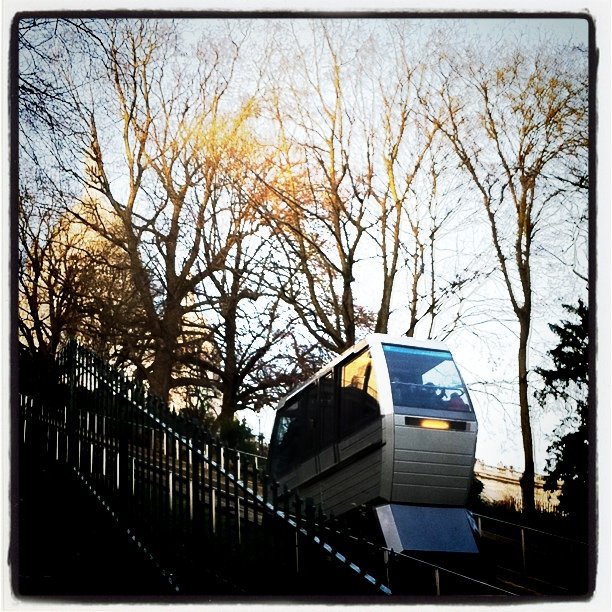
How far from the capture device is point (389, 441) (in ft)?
22.9

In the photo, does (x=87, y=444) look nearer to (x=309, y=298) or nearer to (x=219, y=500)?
(x=219, y=500)

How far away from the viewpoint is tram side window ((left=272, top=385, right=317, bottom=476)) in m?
7.32

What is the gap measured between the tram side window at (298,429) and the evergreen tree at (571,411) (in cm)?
183

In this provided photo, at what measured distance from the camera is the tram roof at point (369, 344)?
7246 millimetres

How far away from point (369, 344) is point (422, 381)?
51 cm

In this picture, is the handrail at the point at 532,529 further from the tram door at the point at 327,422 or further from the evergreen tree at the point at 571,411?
the tram door at the point at 327,422

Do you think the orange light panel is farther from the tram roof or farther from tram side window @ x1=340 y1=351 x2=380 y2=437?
the tram roof

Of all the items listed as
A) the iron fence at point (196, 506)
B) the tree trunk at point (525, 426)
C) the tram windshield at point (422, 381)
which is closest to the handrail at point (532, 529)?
the tree trunk at point (525, 426)

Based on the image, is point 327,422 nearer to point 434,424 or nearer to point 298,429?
point 298,429

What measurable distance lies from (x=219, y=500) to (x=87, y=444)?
1.65 metres

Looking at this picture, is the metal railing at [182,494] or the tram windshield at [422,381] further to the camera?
the tram windshield at [422,381]

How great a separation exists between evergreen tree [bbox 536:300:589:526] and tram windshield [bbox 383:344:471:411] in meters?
0.69

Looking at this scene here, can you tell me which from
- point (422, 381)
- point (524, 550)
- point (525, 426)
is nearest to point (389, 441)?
point (422, 381)

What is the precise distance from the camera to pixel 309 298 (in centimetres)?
751
